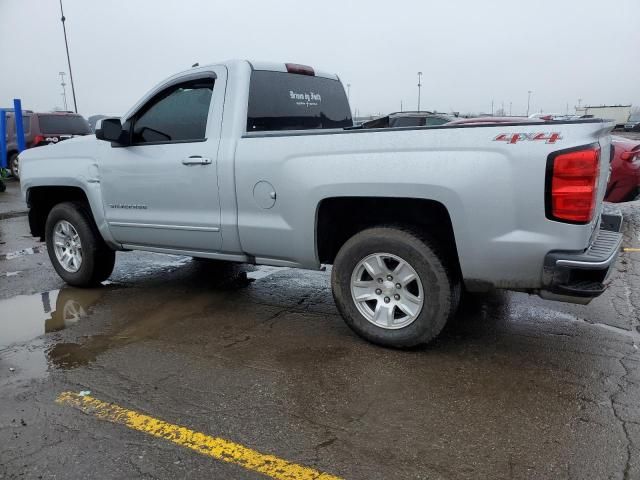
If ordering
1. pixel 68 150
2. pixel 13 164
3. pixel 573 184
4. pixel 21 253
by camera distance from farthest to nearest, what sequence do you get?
pixel 13 164, pixel 21 253, pixel 68 150, pixel 573 184

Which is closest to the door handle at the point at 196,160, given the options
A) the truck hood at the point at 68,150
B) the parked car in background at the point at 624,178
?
the truck hood at the point at 68,150

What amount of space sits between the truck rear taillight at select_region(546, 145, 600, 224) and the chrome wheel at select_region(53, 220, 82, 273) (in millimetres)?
4431

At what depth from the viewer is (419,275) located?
350 centimetres

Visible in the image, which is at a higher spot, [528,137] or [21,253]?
[528,137]

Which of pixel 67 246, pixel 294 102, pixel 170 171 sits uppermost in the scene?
pixel 294 102

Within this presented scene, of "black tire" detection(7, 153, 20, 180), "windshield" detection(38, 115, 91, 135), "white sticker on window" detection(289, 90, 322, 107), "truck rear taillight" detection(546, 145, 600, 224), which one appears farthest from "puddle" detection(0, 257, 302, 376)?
"black tire" detection(7, 153, 20, 180)

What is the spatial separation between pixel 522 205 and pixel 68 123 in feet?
48.4

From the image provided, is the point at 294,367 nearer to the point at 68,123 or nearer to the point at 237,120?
the point at 237,120

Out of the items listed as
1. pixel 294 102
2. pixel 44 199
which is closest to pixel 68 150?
pixel 44 199

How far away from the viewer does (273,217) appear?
3.98 metres

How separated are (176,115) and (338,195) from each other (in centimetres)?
186

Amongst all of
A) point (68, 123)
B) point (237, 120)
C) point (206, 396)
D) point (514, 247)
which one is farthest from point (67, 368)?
point (68, 123)

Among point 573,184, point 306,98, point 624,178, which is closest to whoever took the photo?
point 573,184

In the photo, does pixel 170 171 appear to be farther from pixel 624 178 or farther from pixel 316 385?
pixel 624 178
